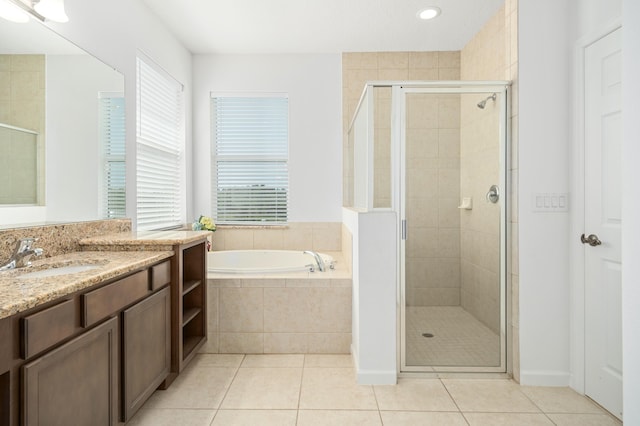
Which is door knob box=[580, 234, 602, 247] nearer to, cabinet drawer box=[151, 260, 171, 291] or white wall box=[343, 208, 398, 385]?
white wall box=[343, 208, 398, 385]

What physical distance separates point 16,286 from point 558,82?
273 cm

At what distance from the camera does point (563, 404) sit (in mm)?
1990

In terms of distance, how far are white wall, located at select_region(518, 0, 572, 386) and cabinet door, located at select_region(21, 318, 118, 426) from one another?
214 cm

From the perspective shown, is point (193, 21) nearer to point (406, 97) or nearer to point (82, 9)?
point (82, 9)

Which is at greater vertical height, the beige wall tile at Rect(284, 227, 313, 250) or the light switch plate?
the light switch plate

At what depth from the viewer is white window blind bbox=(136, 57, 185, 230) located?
291cm

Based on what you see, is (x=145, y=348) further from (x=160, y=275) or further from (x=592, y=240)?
(x=592, y=240)

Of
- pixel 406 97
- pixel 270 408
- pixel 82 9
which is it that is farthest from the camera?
pixel 406 97

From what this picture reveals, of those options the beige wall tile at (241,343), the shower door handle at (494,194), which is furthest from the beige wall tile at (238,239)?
the shower door handle at (494,194)

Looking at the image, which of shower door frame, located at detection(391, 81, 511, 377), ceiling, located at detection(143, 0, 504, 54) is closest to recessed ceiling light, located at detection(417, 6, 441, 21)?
ceiling, located at detection(143, 0, 504, 54)

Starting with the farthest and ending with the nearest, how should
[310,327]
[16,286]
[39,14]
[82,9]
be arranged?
[310,327] < [82,9] < [39,14] < [16,286]

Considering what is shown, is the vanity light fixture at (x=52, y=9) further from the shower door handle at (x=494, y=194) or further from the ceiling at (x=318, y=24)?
the shower door handle at (x=494, y=194)

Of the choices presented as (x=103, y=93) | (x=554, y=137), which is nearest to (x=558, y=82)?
(x=554, y=137)

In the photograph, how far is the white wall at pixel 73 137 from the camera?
72.6 inches
